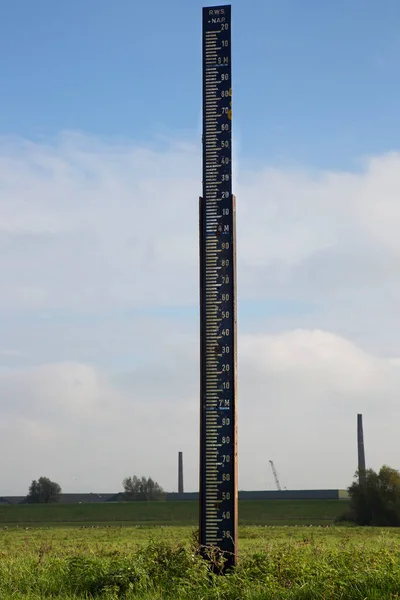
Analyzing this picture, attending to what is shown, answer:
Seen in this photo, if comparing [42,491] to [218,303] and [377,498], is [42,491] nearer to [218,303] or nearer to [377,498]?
[377,498]

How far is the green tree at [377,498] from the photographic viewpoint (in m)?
47.6

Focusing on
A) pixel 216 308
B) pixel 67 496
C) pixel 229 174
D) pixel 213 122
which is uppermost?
pixel 213 122

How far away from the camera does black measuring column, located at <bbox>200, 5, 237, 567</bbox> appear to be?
14.0 meters

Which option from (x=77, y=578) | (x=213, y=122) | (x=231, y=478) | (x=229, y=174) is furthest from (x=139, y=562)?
(x=213, y=122)

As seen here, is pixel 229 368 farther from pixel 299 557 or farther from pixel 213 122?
pixel 213 122

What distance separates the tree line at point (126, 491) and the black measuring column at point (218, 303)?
3794 inches

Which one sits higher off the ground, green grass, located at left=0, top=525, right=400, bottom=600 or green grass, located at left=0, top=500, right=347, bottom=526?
green grass, located at left=0, top=525, right=400, bottom=600

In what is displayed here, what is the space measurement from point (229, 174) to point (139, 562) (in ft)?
24.3

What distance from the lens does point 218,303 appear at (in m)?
14.6

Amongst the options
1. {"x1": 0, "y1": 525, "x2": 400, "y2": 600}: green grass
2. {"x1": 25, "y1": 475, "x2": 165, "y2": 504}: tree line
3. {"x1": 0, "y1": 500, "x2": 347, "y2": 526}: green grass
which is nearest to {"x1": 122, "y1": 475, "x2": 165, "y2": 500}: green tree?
{"x1": 25, "y1": 475, "x2": 165, "y2": 504}: tree line

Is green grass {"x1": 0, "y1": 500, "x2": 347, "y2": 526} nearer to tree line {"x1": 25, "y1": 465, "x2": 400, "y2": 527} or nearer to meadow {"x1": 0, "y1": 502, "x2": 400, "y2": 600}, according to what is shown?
tree line {"x1": 25, "y1": 465, "x2": 400, "y2": 527}

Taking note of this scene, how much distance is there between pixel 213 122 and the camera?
15.2m

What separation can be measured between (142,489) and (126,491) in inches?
91.9

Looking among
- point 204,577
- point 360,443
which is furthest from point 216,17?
point 360,443
